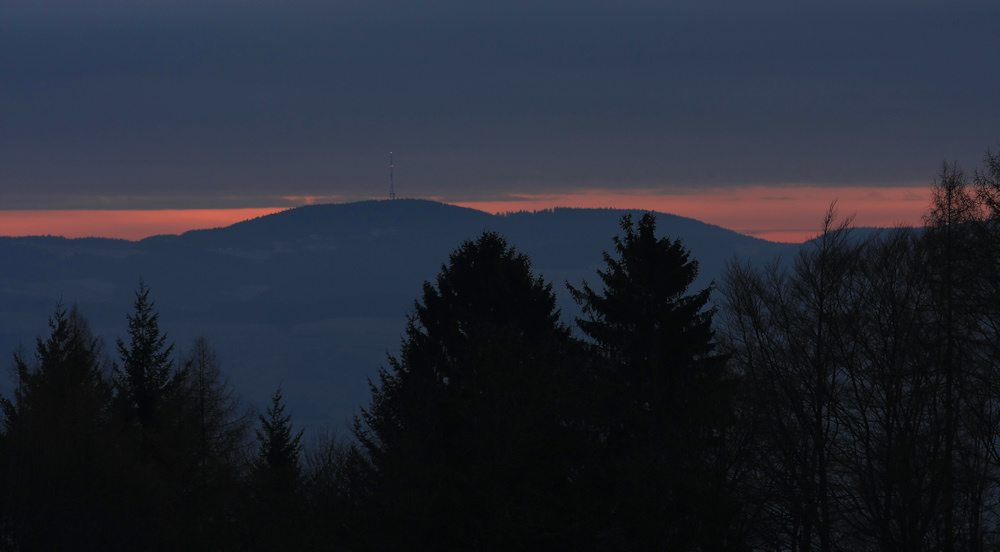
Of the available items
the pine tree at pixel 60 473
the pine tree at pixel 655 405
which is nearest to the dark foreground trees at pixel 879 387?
the pine tree at pixel 655 405

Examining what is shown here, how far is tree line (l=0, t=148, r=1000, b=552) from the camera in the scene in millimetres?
20062

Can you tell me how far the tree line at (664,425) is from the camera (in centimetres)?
2006

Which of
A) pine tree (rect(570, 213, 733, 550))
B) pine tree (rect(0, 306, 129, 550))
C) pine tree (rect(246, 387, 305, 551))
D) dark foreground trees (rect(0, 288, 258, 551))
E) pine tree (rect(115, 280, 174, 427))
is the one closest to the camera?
pine tree (rect(570, 213, 733, 550))

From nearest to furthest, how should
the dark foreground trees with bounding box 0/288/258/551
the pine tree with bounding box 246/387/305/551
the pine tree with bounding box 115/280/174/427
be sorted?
the dark foreground trees with bounding box 0/288/258/551, the pine tree with bounding box 246/387/305/551, the pine tree with bounding box 115/280/174/427

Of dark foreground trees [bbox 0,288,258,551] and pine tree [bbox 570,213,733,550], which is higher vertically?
pine tree [bbox 570,213,733,550]

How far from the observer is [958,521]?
21297 millimetres

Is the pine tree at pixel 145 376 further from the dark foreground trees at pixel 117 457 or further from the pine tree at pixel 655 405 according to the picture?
the pine tree at pixel 655 405

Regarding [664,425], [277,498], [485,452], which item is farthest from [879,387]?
[277,498]

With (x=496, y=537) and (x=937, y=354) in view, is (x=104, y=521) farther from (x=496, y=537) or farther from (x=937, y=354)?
(x=937, y=354)

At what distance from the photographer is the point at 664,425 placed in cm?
2086

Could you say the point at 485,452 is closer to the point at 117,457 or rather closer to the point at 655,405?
the point at 655,405

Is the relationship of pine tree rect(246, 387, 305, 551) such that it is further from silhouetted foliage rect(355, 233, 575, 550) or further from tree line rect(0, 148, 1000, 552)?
silhouetted foliage rect(355, 233, 575, 550)

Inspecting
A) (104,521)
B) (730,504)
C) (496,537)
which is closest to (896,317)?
(730,504)

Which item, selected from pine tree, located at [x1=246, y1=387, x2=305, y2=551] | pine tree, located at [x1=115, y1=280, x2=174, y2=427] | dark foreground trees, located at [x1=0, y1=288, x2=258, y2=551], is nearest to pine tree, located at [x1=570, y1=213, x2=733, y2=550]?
pine tree, located at [x1=246, y1=387, x2=305, y2=551]
